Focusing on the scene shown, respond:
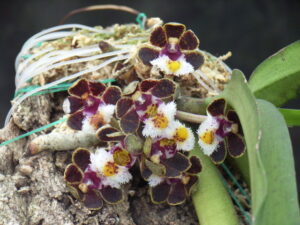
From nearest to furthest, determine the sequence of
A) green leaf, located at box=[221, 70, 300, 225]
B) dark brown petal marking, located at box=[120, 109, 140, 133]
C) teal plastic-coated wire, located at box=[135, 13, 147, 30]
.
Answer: green leaf, located at box=[221, 70, 300, 225]
dark brown petal marking, located at box=[120, 109, 140, 133]
teal plastic-coated wire, located at box=[135, 13, 147, 30]

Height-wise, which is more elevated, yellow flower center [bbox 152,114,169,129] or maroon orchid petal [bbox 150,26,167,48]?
maroon orchid petal [bbox 150,26,167,48]

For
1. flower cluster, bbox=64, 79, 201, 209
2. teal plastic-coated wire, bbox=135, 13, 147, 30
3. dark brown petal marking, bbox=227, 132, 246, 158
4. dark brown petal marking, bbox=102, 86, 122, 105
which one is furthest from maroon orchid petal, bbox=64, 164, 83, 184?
teal plastic-coated wire, bbox=135, 13, 147, 30

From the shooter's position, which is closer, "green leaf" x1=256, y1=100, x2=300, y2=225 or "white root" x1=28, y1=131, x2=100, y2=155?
"green leaf" x1=256, y1=100, x2=300, y2=225

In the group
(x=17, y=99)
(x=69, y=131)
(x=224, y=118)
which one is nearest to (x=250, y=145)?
(x=224, y=118)

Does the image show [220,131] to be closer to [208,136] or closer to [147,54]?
[208,136]

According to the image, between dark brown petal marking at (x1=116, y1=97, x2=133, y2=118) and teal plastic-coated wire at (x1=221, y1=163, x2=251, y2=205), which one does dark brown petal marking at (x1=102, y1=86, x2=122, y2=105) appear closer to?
dark brown petal marking at (x1=116, y1=97, x2=133, y2=118)

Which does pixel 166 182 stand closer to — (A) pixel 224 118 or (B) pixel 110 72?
(A) pixel 224 118

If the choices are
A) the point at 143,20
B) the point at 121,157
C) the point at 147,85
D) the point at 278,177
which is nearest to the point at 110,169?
the point at 121,157
